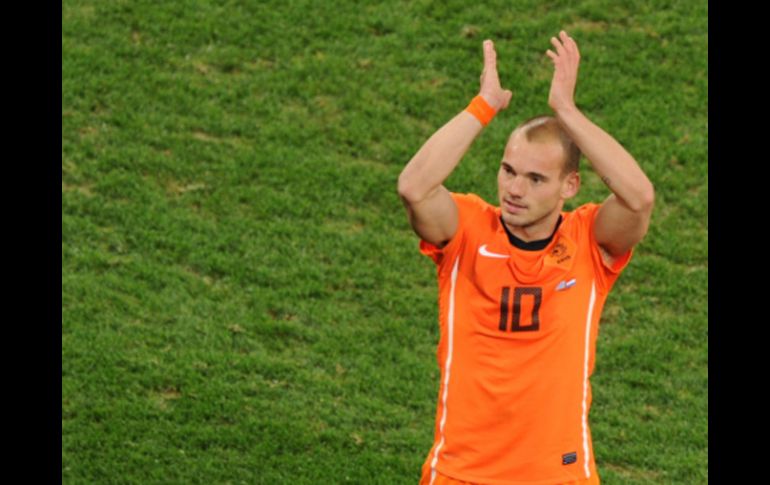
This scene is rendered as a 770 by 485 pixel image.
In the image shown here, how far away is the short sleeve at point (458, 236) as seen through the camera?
6.59 metres

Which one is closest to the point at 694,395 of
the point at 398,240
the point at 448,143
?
the point at 398,240

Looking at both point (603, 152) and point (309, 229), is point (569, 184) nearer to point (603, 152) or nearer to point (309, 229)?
point (603, 152)

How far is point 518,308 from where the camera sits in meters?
6.52

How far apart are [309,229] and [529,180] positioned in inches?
214

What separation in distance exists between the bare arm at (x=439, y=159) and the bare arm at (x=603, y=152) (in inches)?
9.1

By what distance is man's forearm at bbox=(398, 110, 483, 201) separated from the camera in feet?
20.8

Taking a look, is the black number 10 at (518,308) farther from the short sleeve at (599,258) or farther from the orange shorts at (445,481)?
the orange shorts at (445,481)

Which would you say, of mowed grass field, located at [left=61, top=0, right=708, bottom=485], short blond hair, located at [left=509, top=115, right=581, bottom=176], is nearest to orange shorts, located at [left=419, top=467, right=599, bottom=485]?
short blond hair, located at [left=509, top=115, right=581, bottom=176]

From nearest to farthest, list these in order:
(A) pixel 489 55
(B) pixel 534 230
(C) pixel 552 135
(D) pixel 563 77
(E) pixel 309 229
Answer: (D) pixel 563 77 < (A) pixel 489 55 < (C) pixel 552 135 < (B) pixel 534 230 < (E) pixel 309 229

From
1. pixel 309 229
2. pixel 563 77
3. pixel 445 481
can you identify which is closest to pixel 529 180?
pixel 563 77

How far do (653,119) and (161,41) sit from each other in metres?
4.29

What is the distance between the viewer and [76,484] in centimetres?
912

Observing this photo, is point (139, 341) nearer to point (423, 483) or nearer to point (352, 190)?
point (352, 190)

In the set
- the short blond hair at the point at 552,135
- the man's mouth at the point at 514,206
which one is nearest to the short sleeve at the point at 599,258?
the short blond hair at the point at 552,135
